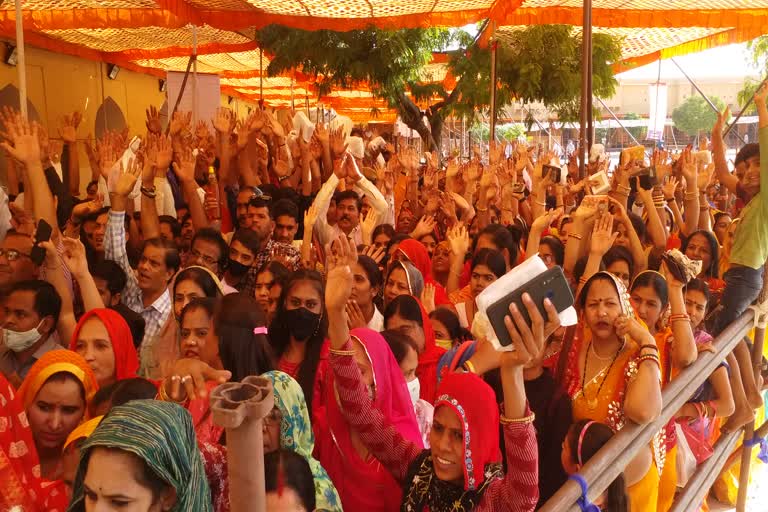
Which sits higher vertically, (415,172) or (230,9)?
(230,9)

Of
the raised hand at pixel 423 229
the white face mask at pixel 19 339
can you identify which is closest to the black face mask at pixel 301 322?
the white face mask at pixel 19 339

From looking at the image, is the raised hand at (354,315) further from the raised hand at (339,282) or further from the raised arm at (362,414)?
the raised arm at (362,414)

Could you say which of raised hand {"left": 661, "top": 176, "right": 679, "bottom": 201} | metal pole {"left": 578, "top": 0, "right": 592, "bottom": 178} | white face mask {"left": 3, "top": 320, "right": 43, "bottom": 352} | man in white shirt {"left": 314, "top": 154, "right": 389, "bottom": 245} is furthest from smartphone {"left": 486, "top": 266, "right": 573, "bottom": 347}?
raised hand {"left": 661, "top": 176, "right": 679, "bottom": 201}

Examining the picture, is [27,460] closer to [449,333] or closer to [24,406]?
[24,406]

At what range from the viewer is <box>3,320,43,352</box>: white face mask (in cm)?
275

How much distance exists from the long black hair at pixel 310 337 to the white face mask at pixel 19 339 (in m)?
0.92

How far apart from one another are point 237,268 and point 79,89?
896 cm

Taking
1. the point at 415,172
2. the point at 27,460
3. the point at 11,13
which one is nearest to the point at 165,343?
the point at 27,460

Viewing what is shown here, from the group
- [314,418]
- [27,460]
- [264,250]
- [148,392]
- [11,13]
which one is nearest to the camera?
[27,460]

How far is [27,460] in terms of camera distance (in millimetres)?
1984

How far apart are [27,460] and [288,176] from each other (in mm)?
4448

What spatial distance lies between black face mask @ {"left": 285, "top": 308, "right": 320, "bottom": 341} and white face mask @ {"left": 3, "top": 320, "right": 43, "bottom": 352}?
3.26 ft

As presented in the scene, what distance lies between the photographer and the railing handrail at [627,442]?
151 cm

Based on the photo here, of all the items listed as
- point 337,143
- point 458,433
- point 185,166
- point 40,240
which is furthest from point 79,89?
point 458,433
